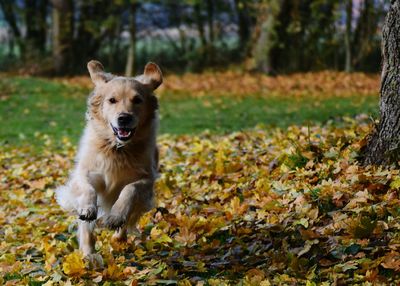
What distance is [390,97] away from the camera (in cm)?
641

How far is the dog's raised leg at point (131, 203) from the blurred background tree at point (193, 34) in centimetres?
2201

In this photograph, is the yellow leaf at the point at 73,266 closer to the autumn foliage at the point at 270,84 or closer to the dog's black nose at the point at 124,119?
the dog's black nose at the point at 124,119

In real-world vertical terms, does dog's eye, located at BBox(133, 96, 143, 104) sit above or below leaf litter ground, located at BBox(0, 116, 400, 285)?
above

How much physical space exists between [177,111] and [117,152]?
13.9 metres

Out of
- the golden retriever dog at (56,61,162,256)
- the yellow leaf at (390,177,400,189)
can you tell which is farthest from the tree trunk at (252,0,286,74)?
the yellow leaf at (390,177,400,189)

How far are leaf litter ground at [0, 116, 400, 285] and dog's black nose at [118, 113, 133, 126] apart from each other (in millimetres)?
1103

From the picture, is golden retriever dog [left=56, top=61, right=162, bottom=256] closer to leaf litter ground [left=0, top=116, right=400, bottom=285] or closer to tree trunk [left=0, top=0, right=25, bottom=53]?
leaf litter ground [left=0, top=116, right=400, bottom=285]

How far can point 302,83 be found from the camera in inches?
1035

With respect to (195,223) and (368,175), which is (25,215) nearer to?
(195,223)

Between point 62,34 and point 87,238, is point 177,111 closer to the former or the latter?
Result: point 62,34

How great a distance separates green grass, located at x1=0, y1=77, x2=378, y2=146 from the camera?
1576 centimetres

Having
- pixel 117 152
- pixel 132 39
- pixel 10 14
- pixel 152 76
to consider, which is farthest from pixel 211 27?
pixel 117 152

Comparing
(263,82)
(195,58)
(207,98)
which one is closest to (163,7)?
(195,58)

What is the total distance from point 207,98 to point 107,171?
17524 millimetres
